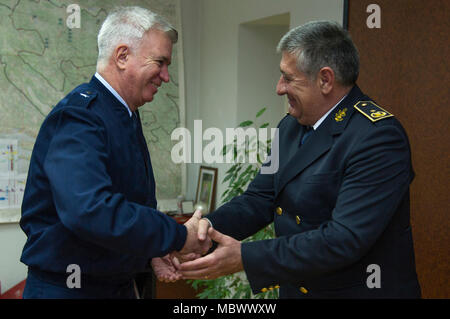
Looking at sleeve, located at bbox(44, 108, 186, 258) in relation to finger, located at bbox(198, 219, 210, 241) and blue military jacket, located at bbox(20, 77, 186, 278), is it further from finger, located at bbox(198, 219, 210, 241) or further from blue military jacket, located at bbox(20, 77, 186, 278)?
finger, located at bbox(198, 219, 210, 241)

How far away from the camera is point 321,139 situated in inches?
57.9

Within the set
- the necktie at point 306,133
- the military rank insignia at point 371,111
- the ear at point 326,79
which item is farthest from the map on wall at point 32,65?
the military rank insignia at point 371,111

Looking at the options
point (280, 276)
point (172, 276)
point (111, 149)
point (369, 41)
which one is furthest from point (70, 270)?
point (369, 41)

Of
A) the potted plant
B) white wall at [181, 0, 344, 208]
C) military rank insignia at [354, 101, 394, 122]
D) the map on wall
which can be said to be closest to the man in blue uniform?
military rank insignia at [354, 101, 394, 122]

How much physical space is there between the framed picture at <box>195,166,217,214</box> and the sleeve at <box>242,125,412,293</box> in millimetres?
2458

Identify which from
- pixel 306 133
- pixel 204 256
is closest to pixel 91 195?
pixel 204 256

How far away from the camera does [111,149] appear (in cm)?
134

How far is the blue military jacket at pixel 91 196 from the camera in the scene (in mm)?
1193

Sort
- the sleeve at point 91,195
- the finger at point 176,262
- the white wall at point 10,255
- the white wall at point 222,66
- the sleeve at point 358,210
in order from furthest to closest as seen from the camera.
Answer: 1. the white wall at point 222,66
2. the white wall at point 10,255
3. the finger at point 176,262
4. the sleeve at point 358,210
5. the sleeve at point 91,195

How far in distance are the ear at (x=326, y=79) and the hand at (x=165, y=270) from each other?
2.99 feet

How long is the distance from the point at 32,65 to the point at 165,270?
88.5 inches

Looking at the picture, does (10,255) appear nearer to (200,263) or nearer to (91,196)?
(200,263)

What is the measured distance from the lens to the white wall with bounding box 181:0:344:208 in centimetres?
354

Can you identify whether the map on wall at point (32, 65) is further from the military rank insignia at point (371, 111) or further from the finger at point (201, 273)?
the military rank insignia at point (371, 111)
